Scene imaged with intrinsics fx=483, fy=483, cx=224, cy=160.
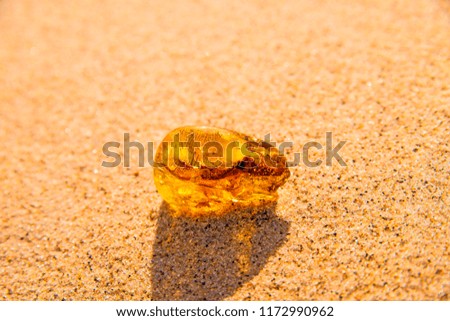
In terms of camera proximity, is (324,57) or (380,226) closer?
(380,226)

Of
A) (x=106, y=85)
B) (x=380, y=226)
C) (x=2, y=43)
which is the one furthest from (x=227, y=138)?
(x=2, y=43)

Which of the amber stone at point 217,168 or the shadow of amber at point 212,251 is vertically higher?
the amber stone at point 217,168

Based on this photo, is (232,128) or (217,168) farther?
(232,128)

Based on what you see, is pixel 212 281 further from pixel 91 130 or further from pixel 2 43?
pixel 2 43

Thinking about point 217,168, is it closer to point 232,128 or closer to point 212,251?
point 212,251

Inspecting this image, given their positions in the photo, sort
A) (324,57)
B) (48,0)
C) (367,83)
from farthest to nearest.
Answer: (48,0) → (324,57) → (367,83)

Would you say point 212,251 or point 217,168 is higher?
point 217,168

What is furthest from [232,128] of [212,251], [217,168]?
[212,251]
